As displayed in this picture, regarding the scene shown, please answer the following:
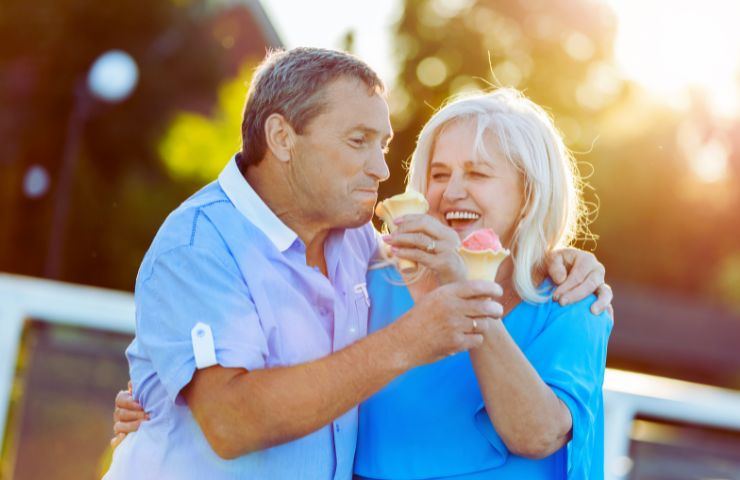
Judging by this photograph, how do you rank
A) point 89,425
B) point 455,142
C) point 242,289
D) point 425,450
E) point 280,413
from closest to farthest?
1. point 280,413
2. point 242,289
3. point 425,450
4. point 455,142
5. point 89,425

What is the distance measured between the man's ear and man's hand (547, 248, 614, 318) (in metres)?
0.95

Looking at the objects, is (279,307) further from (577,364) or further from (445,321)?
(577,364)

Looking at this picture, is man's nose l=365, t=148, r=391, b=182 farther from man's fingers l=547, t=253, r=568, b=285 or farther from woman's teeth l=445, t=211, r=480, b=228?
man's fingers l=547, t=253, r=568, b=285

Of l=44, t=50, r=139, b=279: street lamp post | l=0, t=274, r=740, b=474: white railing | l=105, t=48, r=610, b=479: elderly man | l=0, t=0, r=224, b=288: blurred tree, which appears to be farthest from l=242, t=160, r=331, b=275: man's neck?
l=0, t=0, r=224, b=288: blurred tree

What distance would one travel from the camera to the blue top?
290cm

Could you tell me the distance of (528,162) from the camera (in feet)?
10.5

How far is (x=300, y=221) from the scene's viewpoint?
3.09 m

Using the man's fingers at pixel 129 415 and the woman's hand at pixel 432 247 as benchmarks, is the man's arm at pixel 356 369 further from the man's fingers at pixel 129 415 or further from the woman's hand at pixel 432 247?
the man's fingers at pixel 129 415

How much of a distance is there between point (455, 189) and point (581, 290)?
20.7 inches

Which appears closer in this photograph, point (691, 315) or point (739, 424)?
point (739, 424)

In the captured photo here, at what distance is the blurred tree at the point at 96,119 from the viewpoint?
745 inches

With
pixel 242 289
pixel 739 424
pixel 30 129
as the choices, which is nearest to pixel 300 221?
pixel 242 289

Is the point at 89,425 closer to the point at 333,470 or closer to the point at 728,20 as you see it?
the point at 333,470

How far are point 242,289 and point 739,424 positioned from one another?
2.63 meters
